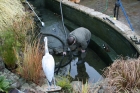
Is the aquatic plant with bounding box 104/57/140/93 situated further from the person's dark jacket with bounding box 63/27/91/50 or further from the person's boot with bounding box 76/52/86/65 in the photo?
the person's boot with bounding box 76/52/86/65

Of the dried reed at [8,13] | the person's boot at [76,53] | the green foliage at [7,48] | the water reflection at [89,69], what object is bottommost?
the water reflection at [89,69]

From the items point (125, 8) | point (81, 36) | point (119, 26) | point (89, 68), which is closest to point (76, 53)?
point (89, 68)

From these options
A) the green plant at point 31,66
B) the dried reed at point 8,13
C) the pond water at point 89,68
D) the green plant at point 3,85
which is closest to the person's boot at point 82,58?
the pond water at point 89,68

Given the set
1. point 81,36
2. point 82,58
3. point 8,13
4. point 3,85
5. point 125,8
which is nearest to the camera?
point 3,85

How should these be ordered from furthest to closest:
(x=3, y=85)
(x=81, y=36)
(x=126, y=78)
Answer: (x=81, y=36) → (x=126, y=78) → (x=3, y=85)

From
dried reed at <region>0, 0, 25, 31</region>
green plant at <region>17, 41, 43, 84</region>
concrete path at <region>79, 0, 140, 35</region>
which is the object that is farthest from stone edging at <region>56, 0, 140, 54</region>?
green plant at <region>17, 41, 43, 84</region>

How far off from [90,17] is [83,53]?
3.74 ft

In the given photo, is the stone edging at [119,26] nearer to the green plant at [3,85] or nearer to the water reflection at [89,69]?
the water reflection at [89,69]

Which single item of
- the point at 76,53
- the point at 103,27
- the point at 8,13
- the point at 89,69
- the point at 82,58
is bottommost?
the point at 89,69

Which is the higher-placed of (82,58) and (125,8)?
(125,8)

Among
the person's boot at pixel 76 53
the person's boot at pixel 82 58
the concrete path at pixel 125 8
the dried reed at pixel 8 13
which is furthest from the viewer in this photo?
the concrete path at pixel 125 8

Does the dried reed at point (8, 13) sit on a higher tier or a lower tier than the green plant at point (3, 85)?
higher

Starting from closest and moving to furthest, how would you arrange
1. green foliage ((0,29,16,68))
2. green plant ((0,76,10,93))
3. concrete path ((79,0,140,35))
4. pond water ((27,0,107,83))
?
green plant ((0,76,10,93)) → green foliage ((0,29,16,68)) → pond water ((27,0,107,83)) → concrete path ((79,0,140,35))

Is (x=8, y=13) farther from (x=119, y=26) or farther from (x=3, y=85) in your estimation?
(x=119, y=26)
